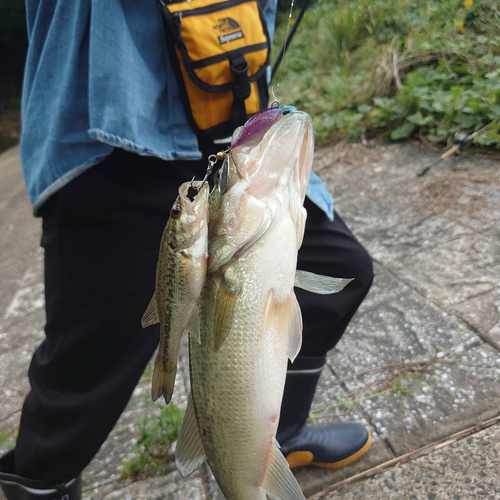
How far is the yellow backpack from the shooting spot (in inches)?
56.2

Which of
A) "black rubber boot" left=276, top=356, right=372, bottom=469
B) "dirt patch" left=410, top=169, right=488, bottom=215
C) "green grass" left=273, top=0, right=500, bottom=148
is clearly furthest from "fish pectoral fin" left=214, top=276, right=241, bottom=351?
"green grass" left=273, top=0, right=500, bottom=148

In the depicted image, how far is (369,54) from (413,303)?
518 centimetres

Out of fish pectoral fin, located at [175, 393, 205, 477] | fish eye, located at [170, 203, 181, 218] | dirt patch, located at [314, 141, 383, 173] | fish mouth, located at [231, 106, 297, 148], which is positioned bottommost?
dirt patch, located at [314, 141, 383, 173]

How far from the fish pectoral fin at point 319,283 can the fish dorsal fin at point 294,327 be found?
2.4 inches

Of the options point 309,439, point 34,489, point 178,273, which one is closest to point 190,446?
point 178,273

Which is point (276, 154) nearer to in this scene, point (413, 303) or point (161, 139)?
point (161, 139)

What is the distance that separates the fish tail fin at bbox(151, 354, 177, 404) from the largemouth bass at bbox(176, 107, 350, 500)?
0.11 m

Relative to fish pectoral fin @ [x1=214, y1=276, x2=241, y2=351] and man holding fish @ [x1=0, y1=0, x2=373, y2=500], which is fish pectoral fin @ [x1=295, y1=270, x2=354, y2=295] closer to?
man holding fish @ [x1=0, y1=0, x2=373, y2=500]

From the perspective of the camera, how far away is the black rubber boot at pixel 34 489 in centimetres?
160

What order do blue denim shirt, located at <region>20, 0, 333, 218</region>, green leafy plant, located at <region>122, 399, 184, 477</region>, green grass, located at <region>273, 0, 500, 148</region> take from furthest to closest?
green grass, located at <region>273, 0, 500, 148</region>, green leafy plant, located at <region>122, 399, 184, 477</region>, blue denim shirt, located at <region>20, 0, 333, 218</region>

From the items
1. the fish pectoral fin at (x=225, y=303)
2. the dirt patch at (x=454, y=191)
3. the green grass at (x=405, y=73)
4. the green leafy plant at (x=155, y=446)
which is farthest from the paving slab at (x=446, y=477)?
the green grass at (x=405, y=73)

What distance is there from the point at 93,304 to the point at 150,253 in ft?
0.77

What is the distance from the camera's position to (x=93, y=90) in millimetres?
1343

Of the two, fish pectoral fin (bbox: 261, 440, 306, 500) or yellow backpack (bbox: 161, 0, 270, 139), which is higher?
yellow backpack (bbox: 161, 0, 270, 139)
